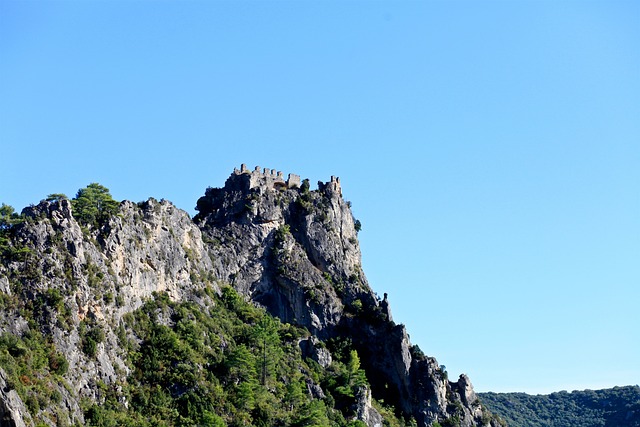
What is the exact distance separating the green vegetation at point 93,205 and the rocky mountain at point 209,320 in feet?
0.66

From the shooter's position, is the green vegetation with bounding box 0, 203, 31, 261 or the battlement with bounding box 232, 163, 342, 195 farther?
the battlement with bounding box 232, 163, 342, 195

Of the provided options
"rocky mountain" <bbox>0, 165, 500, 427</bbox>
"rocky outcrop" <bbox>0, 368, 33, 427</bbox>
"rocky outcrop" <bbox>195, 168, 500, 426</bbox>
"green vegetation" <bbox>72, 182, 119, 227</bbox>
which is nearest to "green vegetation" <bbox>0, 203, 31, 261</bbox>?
"rocky mountain" <bbox>0, 165, 500, 427</bbox>

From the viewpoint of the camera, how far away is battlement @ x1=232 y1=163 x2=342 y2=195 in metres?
142

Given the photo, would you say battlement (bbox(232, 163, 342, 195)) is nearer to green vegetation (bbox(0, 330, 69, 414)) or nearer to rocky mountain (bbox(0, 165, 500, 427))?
rocky mountain (bbox(0, 165, 500, 427))

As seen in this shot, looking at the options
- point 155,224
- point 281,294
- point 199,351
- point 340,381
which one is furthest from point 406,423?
point 155,224

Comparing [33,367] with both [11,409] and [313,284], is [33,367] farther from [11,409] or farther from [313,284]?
[313,284]

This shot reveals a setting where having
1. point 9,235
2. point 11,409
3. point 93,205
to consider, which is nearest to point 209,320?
point 93,205

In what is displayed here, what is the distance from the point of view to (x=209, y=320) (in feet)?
391

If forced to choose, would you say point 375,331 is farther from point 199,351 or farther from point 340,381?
point 199,351

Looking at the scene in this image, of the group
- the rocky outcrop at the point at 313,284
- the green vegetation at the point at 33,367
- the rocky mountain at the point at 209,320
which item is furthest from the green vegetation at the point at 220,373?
the green vegetation at the point at 33,367

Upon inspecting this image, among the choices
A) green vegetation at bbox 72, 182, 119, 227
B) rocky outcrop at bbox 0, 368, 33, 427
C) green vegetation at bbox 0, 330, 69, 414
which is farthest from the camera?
green vegetation at bbox 72, 182, 119, 227

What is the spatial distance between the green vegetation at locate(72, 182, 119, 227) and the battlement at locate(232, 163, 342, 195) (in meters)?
27.3

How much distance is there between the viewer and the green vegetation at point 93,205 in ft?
368

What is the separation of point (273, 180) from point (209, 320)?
32627 mm
